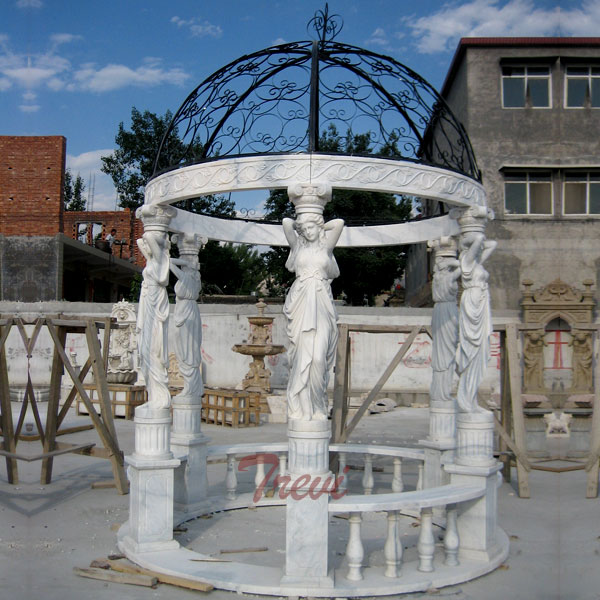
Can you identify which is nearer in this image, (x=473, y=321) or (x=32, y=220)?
(x=473, y=321)

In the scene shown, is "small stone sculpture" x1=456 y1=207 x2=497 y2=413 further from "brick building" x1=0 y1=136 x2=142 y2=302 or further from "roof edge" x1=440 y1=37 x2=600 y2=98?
"brick building" x1=0 y1=136 x2=142 y2=302

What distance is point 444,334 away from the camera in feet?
23.4

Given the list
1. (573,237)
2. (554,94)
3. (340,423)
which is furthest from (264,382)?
(554,94)

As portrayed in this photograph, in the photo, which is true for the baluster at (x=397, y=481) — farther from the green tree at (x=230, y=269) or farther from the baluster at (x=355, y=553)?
the green tree at (x=230, y=269)

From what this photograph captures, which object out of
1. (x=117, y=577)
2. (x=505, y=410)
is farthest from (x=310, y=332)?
(x=505, y=410)

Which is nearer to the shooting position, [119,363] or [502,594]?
[502,594]

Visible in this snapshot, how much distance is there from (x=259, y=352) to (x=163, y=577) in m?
10.9

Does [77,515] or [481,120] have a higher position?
[481,120]

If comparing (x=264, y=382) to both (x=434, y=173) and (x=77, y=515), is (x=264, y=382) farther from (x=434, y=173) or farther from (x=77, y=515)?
(x=434, y=173)

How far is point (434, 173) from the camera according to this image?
17.8ft

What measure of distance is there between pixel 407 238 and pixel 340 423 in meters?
2.57

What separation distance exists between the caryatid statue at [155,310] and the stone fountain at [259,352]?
9797 mm

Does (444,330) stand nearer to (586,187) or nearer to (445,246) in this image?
(445,246)

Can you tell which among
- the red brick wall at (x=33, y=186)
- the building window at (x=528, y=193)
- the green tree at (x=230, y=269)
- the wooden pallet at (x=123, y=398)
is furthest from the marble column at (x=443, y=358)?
the green tree at (x=230, y=269)
